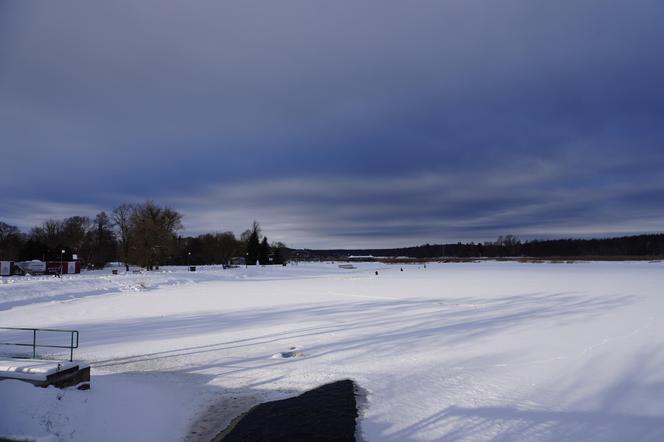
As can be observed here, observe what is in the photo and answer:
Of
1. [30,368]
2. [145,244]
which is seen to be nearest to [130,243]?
[145,244]

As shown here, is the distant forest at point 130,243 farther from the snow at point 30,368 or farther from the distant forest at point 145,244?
the snow at point 30,368

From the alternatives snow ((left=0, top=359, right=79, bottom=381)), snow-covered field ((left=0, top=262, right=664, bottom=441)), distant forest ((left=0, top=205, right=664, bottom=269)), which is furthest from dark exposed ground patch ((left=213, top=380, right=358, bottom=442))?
distant forest ((left=0, top=205, right=664, bottom=269))

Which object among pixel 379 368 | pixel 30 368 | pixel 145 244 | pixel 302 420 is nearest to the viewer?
pixel 30 368

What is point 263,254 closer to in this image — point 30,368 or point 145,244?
point 145,244

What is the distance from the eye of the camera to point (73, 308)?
21125 millimetres

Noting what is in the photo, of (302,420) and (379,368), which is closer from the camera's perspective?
(302,420)

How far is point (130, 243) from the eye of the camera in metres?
57.2

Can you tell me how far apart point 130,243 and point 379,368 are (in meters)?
54.7

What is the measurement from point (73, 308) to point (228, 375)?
1511 centimetres

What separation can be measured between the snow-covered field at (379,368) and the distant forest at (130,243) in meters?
34.7

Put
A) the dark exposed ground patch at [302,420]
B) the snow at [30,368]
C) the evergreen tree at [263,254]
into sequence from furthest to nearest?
the evergreen tree at [263,254], the snow at [30,368], the dark exposed ground patch at [302,420]

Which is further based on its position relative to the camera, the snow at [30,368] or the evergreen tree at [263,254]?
the evergreen tree at [263,254]

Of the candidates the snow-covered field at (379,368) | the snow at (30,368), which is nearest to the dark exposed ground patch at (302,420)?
the snow-covered field at (379,368)

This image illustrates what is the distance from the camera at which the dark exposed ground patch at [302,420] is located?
737 cm
